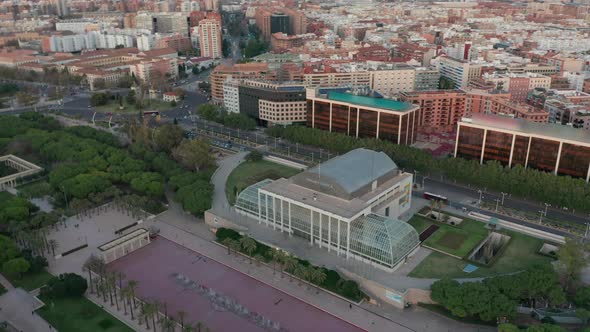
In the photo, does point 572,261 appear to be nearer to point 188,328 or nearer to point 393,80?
point 188,328

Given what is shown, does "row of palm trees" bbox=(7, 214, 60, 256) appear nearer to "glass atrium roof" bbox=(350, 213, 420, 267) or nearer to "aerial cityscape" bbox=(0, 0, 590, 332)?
"aerial cityscape" bbox=(0, 0, 590, 332)

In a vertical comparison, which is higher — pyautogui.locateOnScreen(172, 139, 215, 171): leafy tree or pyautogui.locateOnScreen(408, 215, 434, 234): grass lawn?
pyautogui.locateOnScreen(172, 139, 215, 171): leafy tree

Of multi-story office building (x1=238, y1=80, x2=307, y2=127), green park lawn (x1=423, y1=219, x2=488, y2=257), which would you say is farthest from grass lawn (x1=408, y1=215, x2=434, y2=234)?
multi-story office building (x1=238, y1=80, x2=307, y2=127)

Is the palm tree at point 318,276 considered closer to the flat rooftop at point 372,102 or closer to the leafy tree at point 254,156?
the leafy tree at point 254,156

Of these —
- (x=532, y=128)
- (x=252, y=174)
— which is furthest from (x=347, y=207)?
(x=532, y=128)

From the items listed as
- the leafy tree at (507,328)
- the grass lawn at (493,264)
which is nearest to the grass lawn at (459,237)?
the grass lawn at (493,264)

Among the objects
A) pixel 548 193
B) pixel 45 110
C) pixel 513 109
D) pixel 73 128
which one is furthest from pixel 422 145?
pixel 45 110
